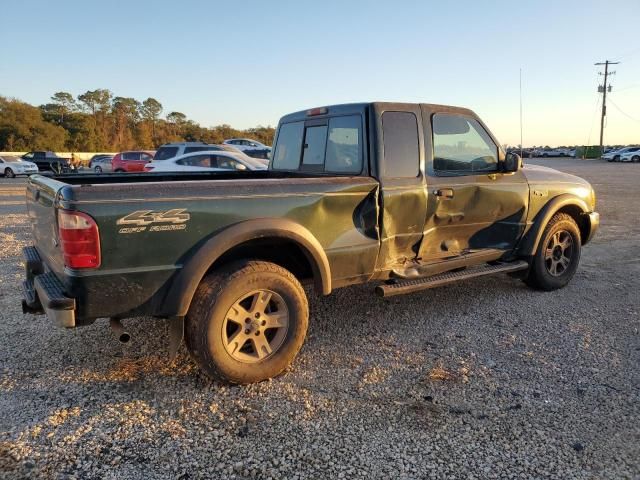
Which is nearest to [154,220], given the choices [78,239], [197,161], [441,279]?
[78,239]

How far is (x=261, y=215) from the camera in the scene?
3369 mm

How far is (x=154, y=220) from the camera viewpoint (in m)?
3.00

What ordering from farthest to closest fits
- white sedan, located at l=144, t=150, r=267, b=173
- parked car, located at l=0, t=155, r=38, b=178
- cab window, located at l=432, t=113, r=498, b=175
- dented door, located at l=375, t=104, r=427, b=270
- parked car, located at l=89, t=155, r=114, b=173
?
parked car, located at l=89, t=155, r=114, b=173
parked car, located at l=0, t=155, r=38, b=178
white sedan, located at l=144, t=150, r=267, b=173
cab window, located at l=432, t=113, r=498, b=175
dented door, located at l=375, t=104, r=427, b=270

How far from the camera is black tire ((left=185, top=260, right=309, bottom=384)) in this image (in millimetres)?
3248

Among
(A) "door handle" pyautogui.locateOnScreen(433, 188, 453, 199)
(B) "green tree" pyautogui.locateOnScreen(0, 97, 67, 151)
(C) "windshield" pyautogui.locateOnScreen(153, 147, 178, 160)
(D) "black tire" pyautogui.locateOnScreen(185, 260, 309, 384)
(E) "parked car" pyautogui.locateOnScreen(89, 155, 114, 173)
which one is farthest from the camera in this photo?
(B) "green tree" pyautogui.locateOnScreen(0, 97, 67, 151)

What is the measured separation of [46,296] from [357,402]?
2.03 metres

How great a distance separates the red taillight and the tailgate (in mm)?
164

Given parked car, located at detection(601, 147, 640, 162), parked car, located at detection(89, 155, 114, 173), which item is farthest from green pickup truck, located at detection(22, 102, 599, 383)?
parked car, located at detection(601, 147, 640, 162)

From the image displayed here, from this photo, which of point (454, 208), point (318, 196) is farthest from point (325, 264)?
point (454, 208)

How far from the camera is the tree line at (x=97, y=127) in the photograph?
55.9 m

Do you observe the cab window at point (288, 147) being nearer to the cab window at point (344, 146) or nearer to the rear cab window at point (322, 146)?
the rear cab window at point (322, 146)

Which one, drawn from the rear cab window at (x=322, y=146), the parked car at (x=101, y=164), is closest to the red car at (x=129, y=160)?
the parked car at (x=101, y=164)

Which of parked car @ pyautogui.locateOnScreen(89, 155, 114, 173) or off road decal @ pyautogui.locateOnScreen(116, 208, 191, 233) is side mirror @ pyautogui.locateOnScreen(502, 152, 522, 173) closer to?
off road decal @ pyautogui.locateOnScreen(116, 208, 191, 233)

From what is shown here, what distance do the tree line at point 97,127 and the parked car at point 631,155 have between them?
45.3 meters
